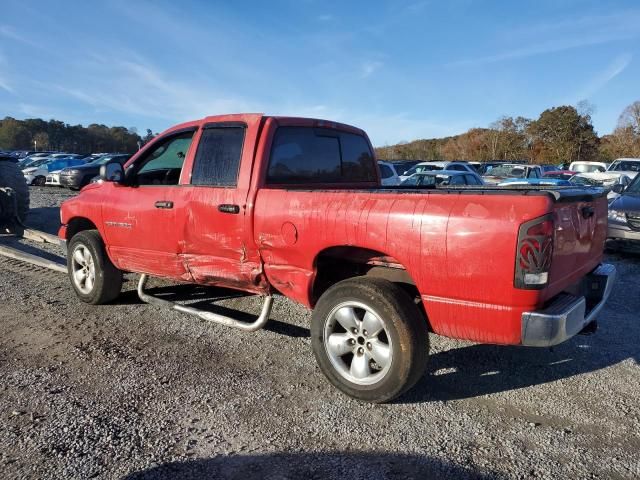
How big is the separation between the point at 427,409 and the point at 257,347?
5.36 feet

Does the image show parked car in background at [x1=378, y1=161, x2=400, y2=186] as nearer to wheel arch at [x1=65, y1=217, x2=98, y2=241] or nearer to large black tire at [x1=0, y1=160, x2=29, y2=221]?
large black tire at [x1=0, y1=160, x2=29, y2=221]

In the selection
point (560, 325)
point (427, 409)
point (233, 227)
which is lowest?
point (427, 409)

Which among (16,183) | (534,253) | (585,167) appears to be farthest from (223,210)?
(585,167)

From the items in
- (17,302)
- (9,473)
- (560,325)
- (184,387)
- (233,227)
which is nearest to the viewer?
(9,473)

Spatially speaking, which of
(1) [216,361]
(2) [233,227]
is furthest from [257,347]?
(2) [233,227]

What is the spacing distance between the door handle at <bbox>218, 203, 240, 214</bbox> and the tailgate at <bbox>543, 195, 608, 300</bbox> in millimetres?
2274

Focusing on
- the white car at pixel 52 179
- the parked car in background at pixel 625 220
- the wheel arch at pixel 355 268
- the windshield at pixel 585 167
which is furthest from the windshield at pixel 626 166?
the white car at pixel 52 179

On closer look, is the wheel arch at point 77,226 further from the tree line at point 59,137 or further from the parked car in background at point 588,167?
the tree line at point 59,137

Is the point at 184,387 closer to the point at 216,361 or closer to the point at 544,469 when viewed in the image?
the point at 216,361

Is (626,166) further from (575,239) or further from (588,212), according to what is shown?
(575,239)

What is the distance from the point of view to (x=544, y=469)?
2719 mm

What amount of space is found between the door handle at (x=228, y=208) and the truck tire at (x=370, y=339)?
3.34 ft

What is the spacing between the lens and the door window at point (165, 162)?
15.6 ft

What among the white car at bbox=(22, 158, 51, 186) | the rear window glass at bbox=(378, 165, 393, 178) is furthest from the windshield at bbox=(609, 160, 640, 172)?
the white car at bbox=(22, 158, 51, 186)
